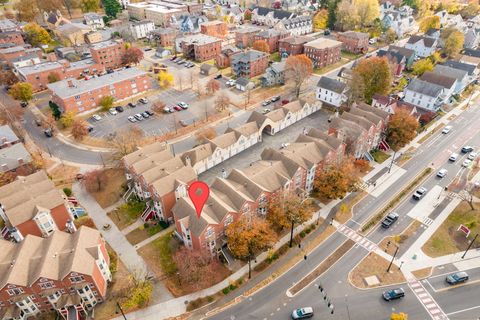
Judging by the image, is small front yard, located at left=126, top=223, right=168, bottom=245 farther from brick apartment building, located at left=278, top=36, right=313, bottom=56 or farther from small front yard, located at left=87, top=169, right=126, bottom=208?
brick apartment building, located at left=278, top=36, right=313, bottom=56

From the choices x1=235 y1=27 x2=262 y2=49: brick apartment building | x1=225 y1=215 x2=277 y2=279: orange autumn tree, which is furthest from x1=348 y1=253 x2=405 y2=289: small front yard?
x1=235 y1=27 x2=262 y2=49: brick apartment building

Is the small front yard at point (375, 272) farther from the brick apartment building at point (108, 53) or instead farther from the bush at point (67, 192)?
the brick apartment building at point (108, 53)

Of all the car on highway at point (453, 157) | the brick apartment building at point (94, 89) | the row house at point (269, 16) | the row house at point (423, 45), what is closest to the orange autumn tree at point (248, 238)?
the car on highway at point (453, 157)

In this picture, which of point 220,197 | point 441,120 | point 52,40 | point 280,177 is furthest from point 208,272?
point 52,40

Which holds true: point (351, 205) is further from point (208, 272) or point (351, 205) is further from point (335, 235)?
point (208, 272)

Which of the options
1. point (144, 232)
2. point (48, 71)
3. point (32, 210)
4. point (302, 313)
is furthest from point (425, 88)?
point (48, 71)
